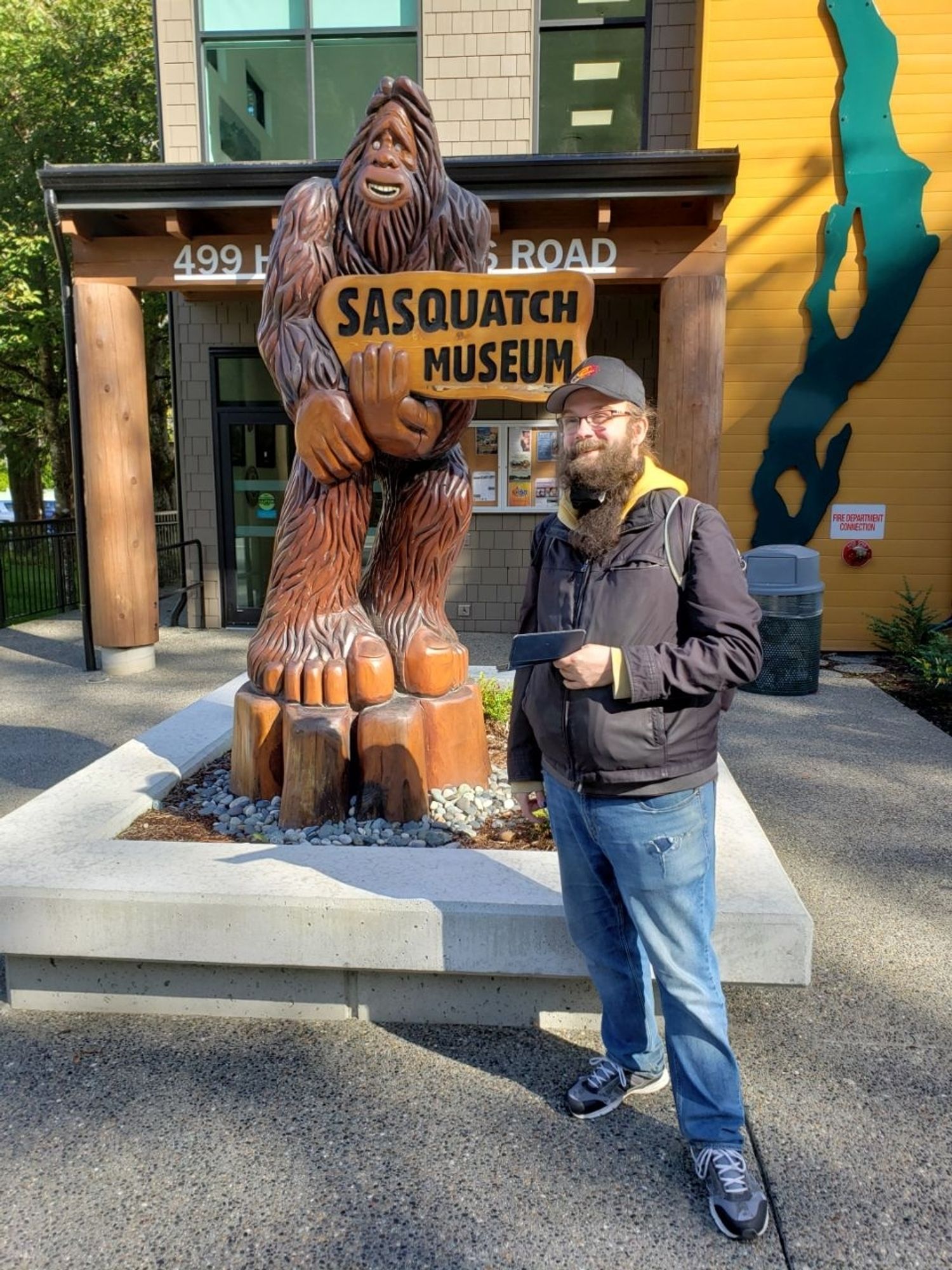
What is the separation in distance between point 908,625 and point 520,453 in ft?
12.8

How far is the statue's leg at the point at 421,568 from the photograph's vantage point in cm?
371

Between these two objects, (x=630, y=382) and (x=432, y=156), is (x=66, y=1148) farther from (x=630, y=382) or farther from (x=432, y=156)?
(x=432, y=156)

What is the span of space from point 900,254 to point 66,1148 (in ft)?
27.8

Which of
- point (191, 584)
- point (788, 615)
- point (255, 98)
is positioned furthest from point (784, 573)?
point (255, 98)

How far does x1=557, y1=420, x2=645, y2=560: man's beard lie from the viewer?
205cm

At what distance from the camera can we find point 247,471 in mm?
9523

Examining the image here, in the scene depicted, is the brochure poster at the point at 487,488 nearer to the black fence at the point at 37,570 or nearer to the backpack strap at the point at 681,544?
the black fence at the point at 37,570

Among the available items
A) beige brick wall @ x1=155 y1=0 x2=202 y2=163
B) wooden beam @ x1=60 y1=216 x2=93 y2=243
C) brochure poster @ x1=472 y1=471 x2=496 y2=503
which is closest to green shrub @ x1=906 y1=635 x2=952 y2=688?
brochure poster @ x1=472 y1=471 x2=496 y2=503

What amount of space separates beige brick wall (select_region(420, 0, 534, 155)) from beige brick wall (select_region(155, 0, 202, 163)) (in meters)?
2.20

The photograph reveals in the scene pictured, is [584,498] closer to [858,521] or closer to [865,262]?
[858,521]

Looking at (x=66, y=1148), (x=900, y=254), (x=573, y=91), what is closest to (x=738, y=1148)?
(x=66, y=1148)

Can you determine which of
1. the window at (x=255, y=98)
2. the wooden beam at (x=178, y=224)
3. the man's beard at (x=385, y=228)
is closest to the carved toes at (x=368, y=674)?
the man's beard at (x=385, y=228)

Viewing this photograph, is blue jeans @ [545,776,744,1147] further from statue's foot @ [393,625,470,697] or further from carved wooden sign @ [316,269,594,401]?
carved wooden sign @ [316,269,594,401]

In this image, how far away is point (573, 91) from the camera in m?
8.77
